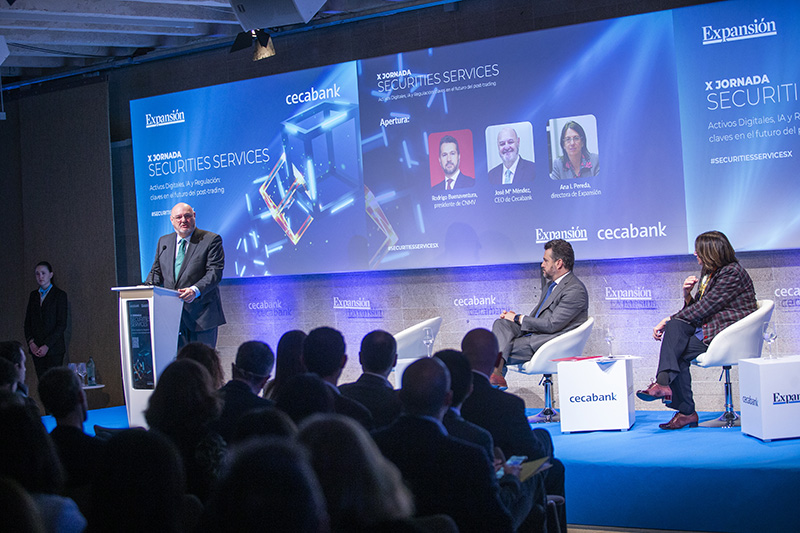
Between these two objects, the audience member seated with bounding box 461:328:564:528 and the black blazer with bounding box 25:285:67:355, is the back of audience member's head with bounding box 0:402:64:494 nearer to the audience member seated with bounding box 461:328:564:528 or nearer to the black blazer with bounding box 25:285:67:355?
the audience member seated with bounding box 461:328:564:528

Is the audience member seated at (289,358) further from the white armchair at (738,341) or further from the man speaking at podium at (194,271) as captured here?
the white armchair at (738,341)

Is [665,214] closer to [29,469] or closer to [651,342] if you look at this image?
[651,342]

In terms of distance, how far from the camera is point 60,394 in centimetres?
263

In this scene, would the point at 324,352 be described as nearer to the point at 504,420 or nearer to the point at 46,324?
the point at 504,420

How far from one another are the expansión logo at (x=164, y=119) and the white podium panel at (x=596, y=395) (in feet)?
15.0

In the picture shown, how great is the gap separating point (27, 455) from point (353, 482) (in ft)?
3.01

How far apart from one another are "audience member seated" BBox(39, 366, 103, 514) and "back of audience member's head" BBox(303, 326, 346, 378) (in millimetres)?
1002

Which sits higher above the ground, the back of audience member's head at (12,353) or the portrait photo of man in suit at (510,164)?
the portrait photo of man in suit at (510,164)

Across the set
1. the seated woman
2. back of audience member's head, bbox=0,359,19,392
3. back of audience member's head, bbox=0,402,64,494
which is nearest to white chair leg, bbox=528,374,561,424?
the seated woman

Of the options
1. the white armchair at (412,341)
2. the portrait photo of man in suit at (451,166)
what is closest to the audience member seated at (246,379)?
the white armchair at (412,341)

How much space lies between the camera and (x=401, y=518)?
146 centimetres

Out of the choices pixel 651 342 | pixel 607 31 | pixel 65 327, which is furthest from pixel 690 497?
pixel 65 327

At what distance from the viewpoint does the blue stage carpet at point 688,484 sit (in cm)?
377

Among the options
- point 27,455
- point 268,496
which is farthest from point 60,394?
point 268,496
